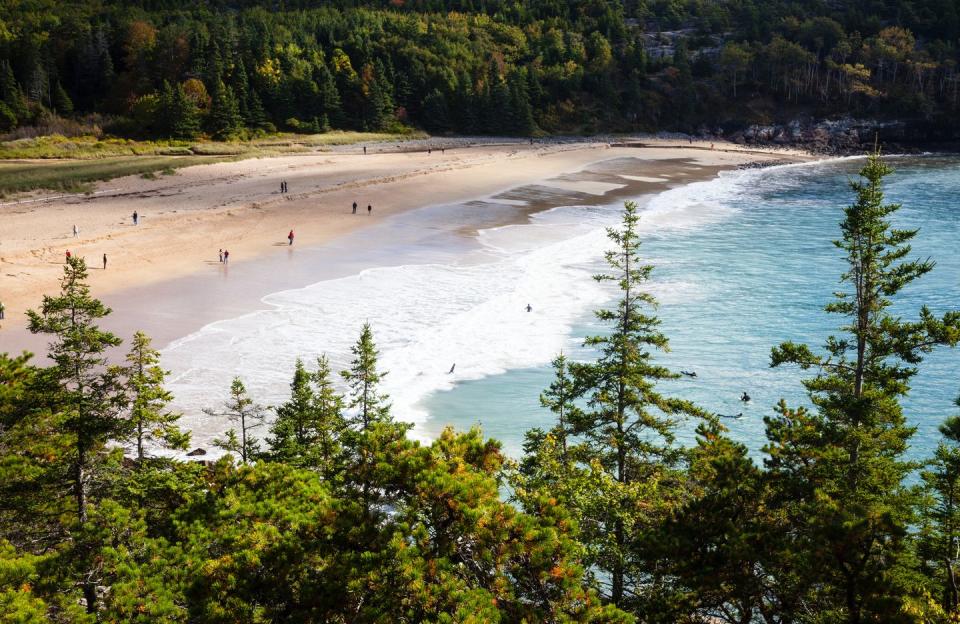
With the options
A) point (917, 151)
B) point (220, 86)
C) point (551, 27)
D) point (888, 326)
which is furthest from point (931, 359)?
point (551, 27)

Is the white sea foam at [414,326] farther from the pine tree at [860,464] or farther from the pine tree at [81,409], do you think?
the pine tree at [860,464]

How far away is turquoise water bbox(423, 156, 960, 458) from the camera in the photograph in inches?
1158

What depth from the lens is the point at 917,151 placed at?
127m

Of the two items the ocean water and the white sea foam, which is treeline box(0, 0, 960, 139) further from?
the white sea foam

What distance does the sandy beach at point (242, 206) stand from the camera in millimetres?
40656

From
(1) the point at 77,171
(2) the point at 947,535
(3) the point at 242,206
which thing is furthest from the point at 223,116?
(2) the point at 947,535

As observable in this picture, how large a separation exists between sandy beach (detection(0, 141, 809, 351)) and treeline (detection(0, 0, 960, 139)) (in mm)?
19693

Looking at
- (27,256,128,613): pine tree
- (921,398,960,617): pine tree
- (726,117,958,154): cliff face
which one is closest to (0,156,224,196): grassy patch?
(27,256,128,613): pine tree

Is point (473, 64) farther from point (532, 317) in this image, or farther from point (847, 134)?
point (532, 317)

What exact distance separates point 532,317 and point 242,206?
103 feet

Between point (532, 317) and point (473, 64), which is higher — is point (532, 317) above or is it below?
below

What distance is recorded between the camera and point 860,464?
14461 millimetres

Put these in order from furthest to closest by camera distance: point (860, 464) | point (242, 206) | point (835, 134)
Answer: point (835, 134)
point (242, 206)
point (860, 464)

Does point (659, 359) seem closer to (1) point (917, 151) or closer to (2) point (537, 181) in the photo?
(2) point (537, 181)
